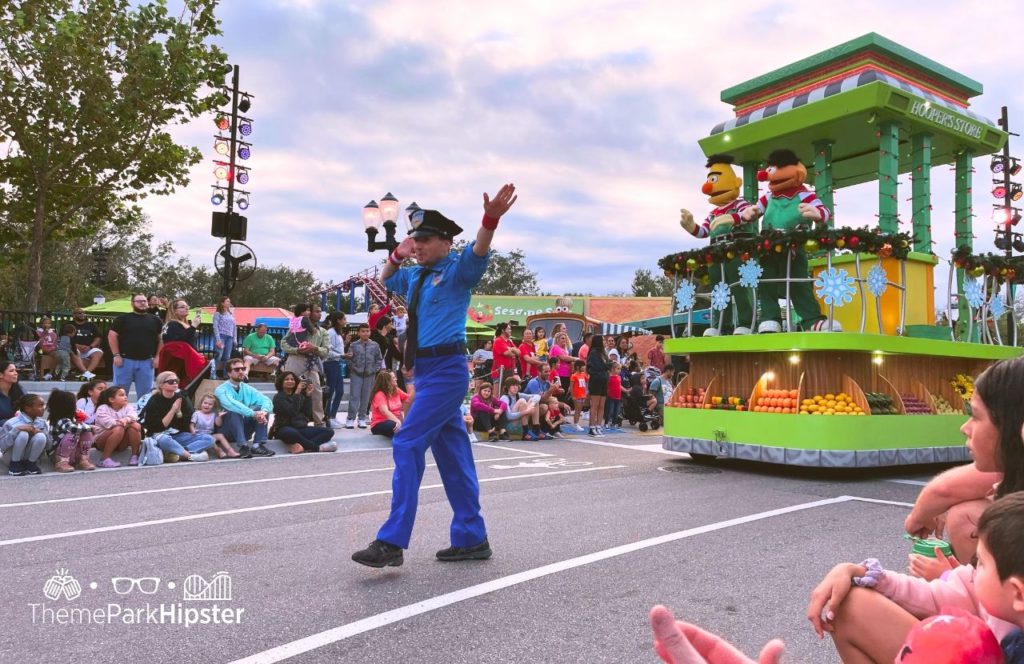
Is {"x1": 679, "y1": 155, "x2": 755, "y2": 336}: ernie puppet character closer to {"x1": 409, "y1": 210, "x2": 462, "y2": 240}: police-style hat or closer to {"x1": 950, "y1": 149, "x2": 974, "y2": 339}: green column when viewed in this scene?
{"x1": 950, "y1": 149, "x2": 974, "y2": 339}: green column

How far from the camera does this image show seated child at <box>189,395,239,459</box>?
380 inches

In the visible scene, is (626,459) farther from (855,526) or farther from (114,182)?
(114,182)

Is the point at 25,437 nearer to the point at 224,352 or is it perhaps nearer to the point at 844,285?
the point at 224,352

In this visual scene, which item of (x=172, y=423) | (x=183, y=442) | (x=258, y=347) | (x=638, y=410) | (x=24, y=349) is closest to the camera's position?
(x=183, y=442)

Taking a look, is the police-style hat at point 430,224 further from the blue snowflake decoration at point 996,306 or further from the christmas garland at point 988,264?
the blue snowflake decoration at point 996,306

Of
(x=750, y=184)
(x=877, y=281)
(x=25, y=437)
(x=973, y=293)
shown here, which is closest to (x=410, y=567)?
(x=25, y=437)

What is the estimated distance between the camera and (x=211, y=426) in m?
9.79

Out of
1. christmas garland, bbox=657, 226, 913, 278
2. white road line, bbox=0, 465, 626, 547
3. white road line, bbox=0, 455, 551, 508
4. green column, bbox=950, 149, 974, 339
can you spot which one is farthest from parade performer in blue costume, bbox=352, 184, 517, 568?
green column, bbox=950, 149, 974, 339

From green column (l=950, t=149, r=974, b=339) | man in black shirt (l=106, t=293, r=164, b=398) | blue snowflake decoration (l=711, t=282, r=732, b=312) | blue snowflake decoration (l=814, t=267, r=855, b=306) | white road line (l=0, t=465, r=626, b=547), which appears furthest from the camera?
green column (l=950, t=149, r=974, b=339)

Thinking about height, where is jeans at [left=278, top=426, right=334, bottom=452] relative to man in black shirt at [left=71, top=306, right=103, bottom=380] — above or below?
below

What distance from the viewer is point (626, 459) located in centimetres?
978

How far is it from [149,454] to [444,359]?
606 centimetres

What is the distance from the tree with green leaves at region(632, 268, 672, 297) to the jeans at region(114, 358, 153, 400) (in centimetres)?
6370

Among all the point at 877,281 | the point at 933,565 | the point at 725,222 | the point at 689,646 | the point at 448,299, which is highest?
the point at 725,222
